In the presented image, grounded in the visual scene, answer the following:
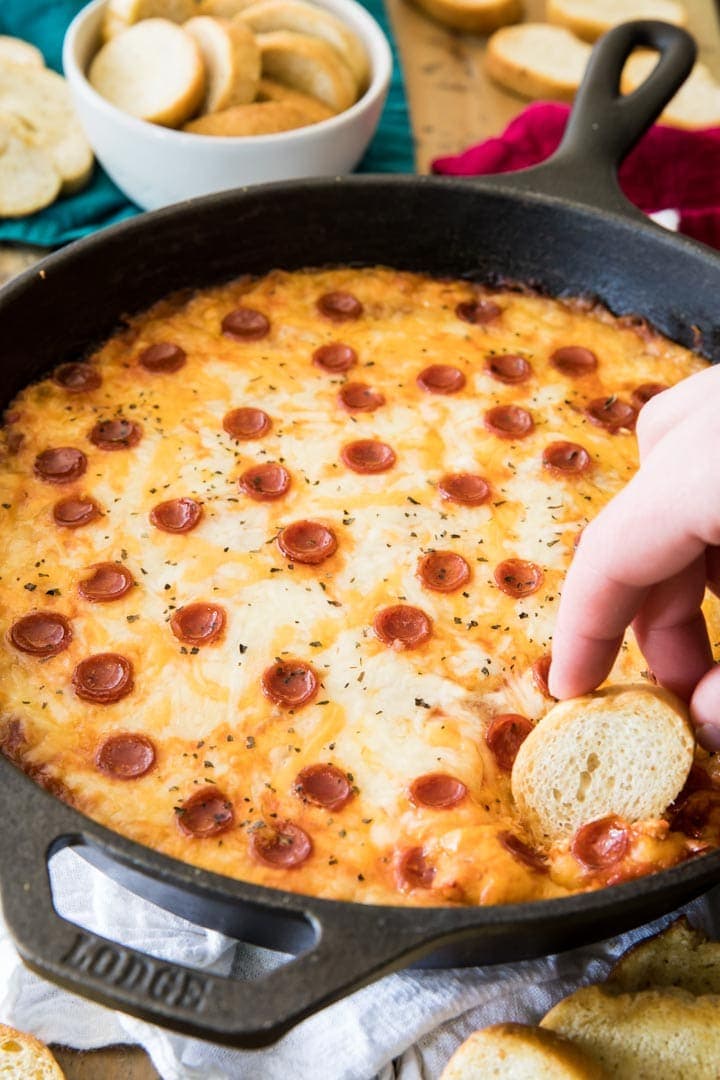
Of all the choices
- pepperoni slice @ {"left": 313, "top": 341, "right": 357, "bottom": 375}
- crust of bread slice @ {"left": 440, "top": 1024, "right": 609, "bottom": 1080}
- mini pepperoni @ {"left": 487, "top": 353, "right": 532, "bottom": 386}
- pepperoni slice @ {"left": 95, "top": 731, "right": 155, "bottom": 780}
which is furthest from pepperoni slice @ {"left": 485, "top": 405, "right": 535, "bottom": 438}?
crust of bread slice @ {"left": 440, "top": 1024, "right": 609, "bottom": 1080}

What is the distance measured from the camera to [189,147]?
3.97m

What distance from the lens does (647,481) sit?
204 centimetres

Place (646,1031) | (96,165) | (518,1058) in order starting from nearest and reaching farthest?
(518,1058), (646,1031), (96,165)

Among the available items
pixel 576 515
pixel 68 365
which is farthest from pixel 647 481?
pixel 68 365

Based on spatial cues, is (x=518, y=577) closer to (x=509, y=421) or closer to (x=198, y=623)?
(x=509, y=421)

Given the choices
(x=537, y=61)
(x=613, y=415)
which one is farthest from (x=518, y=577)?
(x=537, y=61)

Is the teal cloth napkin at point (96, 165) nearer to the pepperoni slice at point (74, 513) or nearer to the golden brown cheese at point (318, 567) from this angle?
the golden brown cheese at point (318, 567)

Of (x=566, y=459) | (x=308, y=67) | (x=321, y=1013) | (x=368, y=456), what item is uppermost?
(x=308, y=67)

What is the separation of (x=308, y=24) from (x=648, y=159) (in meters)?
1.31

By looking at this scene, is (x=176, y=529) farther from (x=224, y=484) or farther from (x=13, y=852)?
(x=13, y=852)

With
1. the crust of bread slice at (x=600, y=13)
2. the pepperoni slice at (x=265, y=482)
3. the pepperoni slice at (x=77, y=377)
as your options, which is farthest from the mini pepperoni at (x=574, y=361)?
the crust of bread slice at (x=600, y=13)

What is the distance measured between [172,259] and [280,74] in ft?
3.64

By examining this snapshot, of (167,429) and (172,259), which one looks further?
(172,259)

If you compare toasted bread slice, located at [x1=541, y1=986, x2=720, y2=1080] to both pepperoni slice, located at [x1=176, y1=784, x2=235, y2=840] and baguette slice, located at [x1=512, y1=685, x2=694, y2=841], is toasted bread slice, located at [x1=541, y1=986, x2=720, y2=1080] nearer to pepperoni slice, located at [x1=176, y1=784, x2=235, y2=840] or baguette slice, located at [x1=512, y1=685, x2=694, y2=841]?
baguette slice, located at [x1=512, y1=685, x2=694, y2=841]
